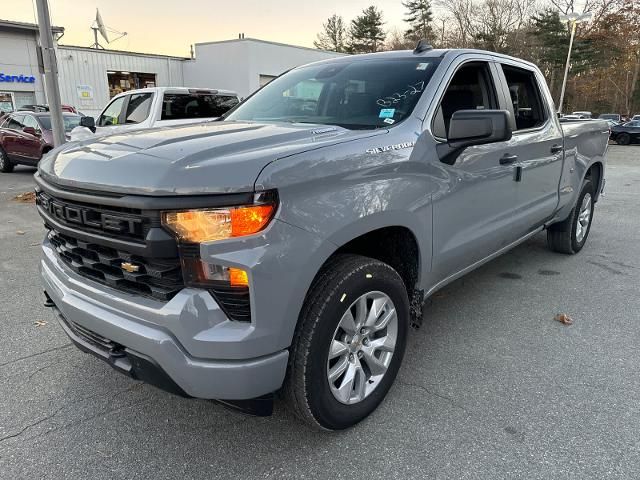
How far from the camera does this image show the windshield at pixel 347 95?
113 inches

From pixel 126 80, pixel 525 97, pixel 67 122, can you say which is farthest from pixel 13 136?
pixel 126 80

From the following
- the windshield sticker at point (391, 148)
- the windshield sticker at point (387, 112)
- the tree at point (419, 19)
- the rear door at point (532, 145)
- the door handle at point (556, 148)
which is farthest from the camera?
the tree at point (419, 19)

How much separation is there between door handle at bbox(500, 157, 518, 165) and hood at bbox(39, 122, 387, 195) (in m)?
1.29

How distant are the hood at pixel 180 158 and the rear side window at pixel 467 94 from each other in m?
0.64

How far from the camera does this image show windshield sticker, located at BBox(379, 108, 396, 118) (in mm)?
2801

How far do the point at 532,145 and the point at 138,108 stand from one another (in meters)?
7.68

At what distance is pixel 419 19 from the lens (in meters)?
51.7

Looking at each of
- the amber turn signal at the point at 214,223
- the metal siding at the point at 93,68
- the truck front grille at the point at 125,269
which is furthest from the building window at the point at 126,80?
the amber turn signal at the point at 214,223

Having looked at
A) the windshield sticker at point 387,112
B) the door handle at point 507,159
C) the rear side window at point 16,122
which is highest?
the rear side window at point 16,122

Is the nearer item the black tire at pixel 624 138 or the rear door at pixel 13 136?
the rear door at pixel 13 136

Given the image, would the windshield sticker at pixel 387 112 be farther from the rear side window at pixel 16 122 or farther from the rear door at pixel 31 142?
the rear side window at pixel 16 122

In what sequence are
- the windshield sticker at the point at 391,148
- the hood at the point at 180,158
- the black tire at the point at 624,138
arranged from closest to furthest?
the hood at the point at 180,158
the windshield sticker at the point at 391,148
the black tire at the point at 624,138

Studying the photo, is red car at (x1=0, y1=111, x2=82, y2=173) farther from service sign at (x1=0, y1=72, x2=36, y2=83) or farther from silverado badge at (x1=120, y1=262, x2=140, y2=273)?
service sign at (x1=0, y1=72, x2=36, y2=83)

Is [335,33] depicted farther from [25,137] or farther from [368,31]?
[25,137]
